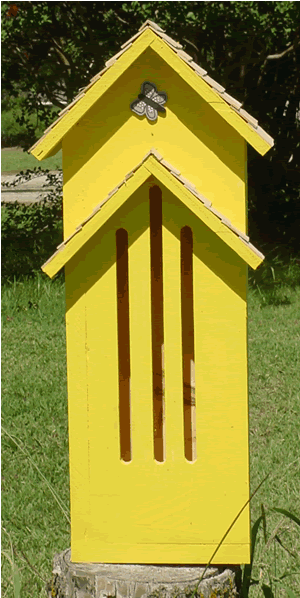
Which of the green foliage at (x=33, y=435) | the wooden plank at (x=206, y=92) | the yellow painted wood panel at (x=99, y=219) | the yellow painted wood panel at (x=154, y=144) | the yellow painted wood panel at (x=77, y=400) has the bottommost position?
the green foliage at (x=33, y=435)

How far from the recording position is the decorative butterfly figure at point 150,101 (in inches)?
82.5

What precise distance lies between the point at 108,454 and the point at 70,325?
0.34 meters

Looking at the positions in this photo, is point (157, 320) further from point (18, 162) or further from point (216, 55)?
point (18, 162)

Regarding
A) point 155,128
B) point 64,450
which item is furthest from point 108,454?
point 64,450

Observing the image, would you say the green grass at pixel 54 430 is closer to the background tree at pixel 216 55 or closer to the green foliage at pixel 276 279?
the green foliage at pixel 276 279

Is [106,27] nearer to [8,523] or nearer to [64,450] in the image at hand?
[64,450]

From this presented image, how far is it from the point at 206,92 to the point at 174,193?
0.25 metres

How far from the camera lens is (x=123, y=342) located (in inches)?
95.3

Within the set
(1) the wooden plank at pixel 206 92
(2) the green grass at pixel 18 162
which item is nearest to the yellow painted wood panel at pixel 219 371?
(1) the wooden plank at pixel 206 92

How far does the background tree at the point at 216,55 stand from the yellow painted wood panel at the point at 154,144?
4473 millimetres

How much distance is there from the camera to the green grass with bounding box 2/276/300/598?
3264 millimetres

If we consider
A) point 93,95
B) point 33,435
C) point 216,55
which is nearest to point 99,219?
point 93,95

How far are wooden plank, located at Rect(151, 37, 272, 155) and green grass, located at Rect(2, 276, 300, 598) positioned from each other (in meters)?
1.02

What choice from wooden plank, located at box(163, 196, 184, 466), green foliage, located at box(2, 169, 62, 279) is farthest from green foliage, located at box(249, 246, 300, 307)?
wooden plank, located at box(163, 196, 184, 466)
